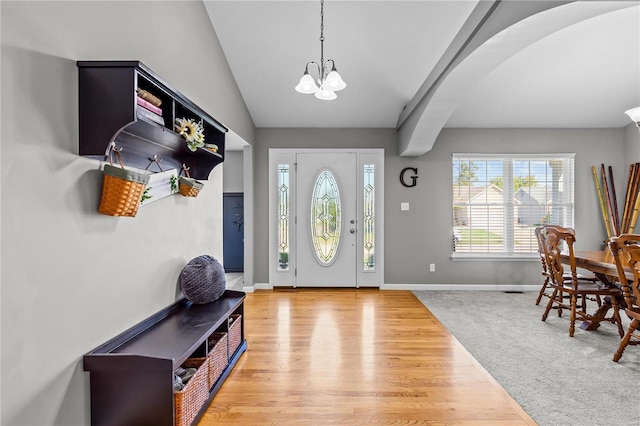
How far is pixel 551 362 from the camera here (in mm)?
2609

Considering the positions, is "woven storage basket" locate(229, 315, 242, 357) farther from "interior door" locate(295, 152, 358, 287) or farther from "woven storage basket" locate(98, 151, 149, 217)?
"interior door" locate(295, 152, 358, 287)

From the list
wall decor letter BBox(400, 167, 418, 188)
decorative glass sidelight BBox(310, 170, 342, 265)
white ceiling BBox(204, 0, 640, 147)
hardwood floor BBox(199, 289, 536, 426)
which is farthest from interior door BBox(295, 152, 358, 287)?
hardwood floor BBox(199, 289, 536, 426)

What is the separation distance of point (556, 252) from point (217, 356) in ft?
11.0

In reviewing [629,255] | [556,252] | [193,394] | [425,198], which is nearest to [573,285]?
[556,252]

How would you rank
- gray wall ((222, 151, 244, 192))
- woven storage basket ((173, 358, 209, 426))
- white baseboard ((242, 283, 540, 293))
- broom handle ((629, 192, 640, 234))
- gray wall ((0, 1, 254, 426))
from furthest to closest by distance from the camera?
gray wall ((222, 151, 244, 192)) → white baseboard ((242, 283, 540, 293)) → broom handle ((629, 192, 640, 234)) → woven storage basket ((173, 358, 209, 426)) → gray wall ((0, 1, 254, 426))

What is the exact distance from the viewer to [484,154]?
4.96m

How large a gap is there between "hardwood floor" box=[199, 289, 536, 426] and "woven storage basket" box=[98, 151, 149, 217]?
130cm

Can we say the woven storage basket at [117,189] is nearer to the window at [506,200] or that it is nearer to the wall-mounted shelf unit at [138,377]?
the wall-mounted shelf unit at [138,377]

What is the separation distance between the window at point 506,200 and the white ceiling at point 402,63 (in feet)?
1.94

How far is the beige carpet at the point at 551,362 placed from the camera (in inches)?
79.2

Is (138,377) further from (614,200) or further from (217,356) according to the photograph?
(614,200)

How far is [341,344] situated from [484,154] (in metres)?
3.66

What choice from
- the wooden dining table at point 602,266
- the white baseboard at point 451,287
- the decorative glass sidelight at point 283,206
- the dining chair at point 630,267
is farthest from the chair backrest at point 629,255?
the decorative glass sidelight at point 283,206

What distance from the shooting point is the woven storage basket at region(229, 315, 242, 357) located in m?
2.54
